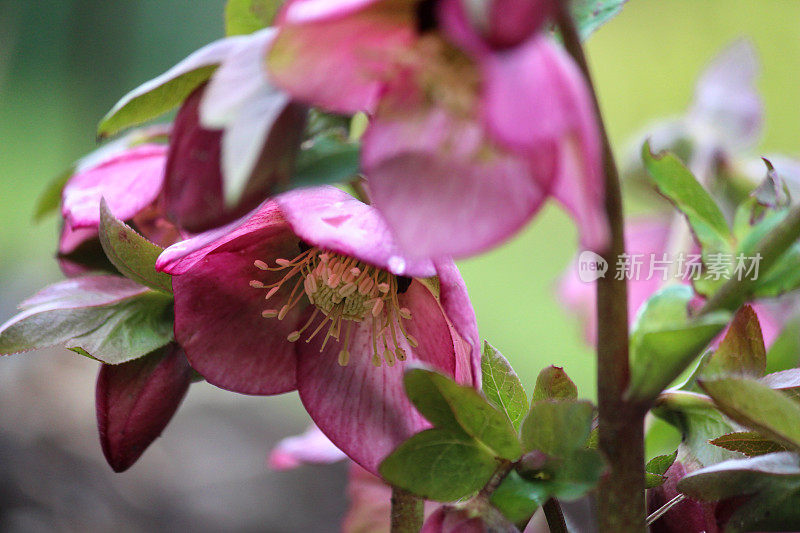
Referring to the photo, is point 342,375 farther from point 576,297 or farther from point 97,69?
point 97,69

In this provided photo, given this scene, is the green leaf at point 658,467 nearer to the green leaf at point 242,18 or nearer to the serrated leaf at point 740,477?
the serrated leaf at point 740,477

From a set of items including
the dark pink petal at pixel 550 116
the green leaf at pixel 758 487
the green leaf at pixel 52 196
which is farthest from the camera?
the green leaf at pixel 52 196

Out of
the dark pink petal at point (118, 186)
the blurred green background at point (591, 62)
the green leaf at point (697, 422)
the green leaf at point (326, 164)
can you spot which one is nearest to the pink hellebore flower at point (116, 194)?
the dark pink petal at point (118, 186)

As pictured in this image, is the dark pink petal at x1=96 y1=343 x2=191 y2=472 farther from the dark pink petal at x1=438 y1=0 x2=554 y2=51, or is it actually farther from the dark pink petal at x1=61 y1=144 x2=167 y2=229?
the dark pink petal at x1=438 y1=0 x2=554 y2=51

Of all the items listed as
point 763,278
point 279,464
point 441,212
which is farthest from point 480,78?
point 279,464

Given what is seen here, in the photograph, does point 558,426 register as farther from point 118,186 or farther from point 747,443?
point 118,186

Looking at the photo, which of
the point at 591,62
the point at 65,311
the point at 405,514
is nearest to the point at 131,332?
the point at 65,311
